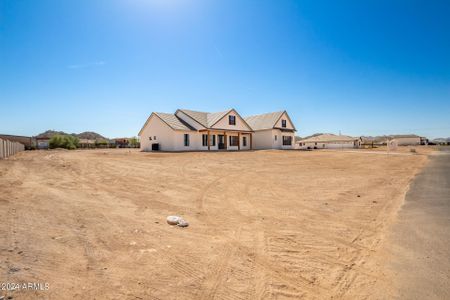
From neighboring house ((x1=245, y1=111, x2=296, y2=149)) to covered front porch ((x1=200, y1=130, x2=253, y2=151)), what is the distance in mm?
2228

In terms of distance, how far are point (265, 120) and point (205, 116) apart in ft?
37.4

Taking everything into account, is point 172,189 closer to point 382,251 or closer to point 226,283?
point 226,283

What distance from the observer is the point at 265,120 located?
40.5m

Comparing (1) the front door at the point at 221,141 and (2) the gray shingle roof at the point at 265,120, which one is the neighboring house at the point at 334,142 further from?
(1) the front door at the point at 221,141

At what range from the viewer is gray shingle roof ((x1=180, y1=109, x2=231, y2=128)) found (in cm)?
3161

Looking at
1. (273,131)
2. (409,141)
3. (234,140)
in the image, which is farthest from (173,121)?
(409,141)

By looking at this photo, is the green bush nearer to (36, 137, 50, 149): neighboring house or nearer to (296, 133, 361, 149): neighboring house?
(36, 137, 50, 149): neighboring house

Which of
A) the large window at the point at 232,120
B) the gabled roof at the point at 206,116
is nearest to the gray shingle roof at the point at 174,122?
the gabled roof at the point at 206,116

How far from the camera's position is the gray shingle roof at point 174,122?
2861cm

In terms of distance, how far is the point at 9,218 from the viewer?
4.45 meters

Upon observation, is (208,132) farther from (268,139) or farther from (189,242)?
(189,242)

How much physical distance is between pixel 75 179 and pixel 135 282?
7588 mm

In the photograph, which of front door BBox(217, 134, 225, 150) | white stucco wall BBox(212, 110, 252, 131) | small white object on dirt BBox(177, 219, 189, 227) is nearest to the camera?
small white object on dirt BBox(177, 219, 189, 227)

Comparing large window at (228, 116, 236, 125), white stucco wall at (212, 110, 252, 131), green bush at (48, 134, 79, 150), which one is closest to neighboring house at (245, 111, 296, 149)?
white stucco wall at (212, 110, 252, 131)
